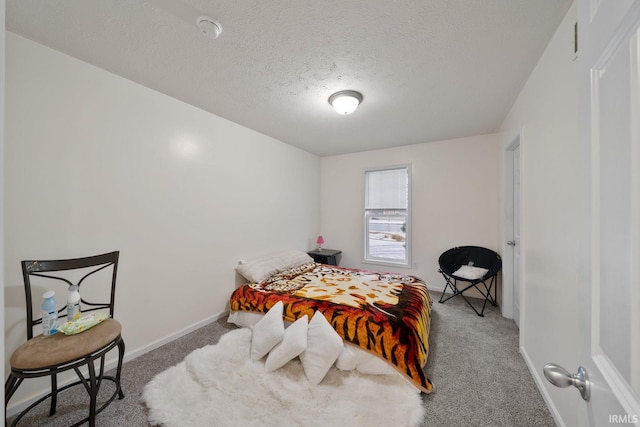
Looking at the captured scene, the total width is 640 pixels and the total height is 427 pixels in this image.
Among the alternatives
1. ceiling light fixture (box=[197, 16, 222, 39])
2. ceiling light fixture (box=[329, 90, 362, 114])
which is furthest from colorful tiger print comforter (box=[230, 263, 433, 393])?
ceiling light fixture (box=[197, 16, 222, 39])

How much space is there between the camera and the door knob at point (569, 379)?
0.58 meters

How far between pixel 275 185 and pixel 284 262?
1240 mm

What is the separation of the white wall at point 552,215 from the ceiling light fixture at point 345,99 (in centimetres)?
142

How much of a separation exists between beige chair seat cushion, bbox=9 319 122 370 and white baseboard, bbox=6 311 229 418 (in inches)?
23.8

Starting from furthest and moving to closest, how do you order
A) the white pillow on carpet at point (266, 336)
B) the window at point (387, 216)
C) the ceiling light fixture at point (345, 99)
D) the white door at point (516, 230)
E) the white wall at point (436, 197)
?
the window at point (387, 216) → the white wall at point (436, 197) → the white door at point (516, 230) → the ceiling light fixture at point (345, 99) → the white pillow on carpet at point (266, 336)

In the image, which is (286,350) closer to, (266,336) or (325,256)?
(266,336)

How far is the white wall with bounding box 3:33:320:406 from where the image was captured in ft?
5.06

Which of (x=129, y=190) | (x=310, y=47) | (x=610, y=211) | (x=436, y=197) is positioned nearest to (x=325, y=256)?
(x=436, y=197)

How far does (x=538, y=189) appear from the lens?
1743mm

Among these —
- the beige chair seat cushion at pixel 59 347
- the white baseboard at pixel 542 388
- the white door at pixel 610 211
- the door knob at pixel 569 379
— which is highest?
the white door at pixel 610 211

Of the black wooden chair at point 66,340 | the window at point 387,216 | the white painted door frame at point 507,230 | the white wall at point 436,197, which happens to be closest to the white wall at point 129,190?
the black wooden chair at point 66,340

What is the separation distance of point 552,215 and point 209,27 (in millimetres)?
2580

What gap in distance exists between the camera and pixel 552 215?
153 centimetres

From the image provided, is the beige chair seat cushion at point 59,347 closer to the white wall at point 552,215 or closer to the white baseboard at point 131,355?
the white baseboard at point 131,355
